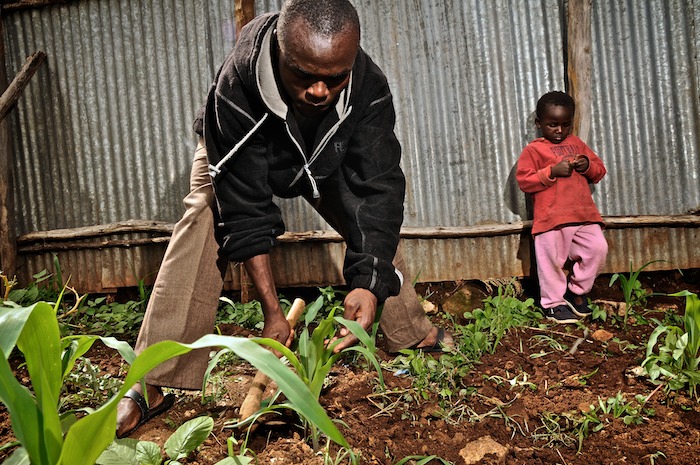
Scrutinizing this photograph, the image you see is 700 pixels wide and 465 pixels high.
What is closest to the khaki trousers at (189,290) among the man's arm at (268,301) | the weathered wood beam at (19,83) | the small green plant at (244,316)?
the man's arm at (268,301)

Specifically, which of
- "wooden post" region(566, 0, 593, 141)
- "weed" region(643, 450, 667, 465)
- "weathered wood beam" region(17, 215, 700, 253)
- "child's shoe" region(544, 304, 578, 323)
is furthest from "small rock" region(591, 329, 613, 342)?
"wooden post" region(566, 0, 593, 141)

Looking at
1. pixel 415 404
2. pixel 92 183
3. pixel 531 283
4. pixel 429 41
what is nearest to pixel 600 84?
pixel 429 41

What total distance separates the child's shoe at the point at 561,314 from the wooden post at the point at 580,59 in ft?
3.91

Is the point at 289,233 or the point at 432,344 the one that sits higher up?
the point at 289,233

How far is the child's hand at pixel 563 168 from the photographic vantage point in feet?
10.6

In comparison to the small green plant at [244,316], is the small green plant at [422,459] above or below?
below

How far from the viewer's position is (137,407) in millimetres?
2027

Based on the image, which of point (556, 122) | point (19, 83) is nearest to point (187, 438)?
point (556, 122)

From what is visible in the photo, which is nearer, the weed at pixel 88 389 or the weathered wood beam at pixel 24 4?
the weed at pixel 88 389

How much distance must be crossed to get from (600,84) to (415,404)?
269cm

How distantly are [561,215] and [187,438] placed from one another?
8.39ft

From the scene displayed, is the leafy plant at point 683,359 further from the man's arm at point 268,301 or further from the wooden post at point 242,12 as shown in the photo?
the wooden post at point 242,12

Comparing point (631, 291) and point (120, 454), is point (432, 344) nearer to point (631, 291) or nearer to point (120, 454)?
point (631, 291)

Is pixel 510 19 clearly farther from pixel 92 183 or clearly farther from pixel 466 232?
pixel 92 183
